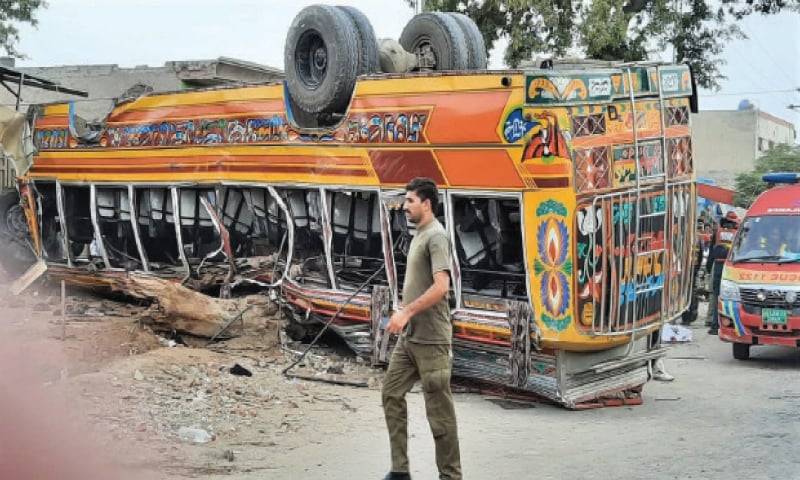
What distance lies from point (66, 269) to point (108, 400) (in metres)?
8.14

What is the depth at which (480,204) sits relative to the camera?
400 inches

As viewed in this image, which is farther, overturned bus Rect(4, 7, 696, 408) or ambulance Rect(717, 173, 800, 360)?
ambulance Rect(717, 173, 800, 360)

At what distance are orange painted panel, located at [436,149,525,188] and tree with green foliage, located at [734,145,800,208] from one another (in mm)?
22172

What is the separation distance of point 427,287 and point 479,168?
3412 mm

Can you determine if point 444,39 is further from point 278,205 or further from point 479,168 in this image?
point 479,168

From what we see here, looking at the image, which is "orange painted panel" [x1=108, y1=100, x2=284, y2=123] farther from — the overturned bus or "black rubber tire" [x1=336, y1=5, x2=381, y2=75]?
"black rubber tire" [x1=336, y1=5, x2=381, y2=75]

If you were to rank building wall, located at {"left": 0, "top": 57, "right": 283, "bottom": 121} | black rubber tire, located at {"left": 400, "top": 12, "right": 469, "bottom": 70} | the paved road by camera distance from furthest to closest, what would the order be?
building wall, located at {"left": 0, "top": 57, "right": 283, "bottom": 121}
black rubber tire, located at {"left": 400, "top": 12, "right": 469, "bottom": 70}
the paved road

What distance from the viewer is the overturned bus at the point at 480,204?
9.02m

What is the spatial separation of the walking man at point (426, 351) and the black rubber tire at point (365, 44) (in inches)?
202

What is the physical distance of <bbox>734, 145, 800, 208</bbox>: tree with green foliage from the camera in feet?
100

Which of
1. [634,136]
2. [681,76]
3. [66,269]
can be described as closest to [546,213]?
[634,136]

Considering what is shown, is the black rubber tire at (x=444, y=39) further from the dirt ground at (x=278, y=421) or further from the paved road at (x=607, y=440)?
the paved road at (x=607, y=440)

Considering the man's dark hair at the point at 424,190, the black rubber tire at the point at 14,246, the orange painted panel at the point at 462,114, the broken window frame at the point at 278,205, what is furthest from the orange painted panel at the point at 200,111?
the man's dark hair at the point at 424,190

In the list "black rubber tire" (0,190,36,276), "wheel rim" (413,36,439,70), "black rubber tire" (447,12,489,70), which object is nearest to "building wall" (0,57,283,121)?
"black rubber tire" (0,190,36,276)
